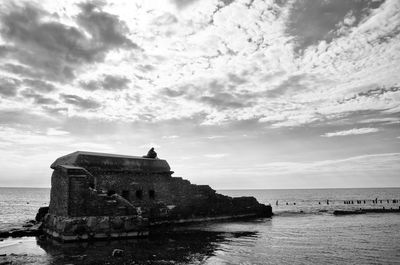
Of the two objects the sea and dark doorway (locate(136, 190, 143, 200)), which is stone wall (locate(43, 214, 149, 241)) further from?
dark doorway (locate(136, 190, 143, 200))

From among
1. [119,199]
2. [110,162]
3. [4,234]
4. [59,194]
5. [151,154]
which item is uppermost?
[151,154]

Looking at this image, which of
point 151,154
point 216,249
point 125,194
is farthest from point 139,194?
point 216,249

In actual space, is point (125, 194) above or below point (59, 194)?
above

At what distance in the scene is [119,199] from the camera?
68.7 feet

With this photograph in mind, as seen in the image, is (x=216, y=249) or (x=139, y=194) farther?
(x=139, y=194)

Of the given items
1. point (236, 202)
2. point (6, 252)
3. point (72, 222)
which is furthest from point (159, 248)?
point (236, 202)

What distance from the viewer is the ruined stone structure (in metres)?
19.7

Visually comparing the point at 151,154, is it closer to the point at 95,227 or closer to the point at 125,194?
the point at 125,194

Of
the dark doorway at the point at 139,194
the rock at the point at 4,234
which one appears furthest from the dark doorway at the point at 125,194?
the rock at the point at 4,234

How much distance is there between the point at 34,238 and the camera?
21.3 metres

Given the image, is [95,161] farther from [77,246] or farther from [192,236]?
[192,236]

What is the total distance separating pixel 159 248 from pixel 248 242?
Answer: 564cm

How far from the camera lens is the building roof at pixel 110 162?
23.0 meters

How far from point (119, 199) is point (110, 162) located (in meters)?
4.29
